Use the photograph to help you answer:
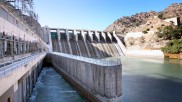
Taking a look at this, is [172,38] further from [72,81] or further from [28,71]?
[28,71]

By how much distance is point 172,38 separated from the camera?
183ft

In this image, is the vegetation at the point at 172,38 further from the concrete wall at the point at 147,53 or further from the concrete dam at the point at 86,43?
the concrete dam at the point at 86,43

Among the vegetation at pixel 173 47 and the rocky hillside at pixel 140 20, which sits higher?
the rocky hillside at pixel 140 20

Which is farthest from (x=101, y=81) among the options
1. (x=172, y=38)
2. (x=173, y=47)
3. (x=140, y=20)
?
(x=140, y=20)

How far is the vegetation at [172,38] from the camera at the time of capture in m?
48.4

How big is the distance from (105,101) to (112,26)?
12361 cm

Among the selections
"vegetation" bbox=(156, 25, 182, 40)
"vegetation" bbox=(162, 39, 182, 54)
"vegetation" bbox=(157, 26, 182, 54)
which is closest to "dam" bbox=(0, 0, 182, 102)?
"vegetation" bbox=(162, 39, 182, 54)

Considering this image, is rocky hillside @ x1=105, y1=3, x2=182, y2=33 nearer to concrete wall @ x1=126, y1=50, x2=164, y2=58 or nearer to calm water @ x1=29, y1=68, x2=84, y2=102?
concrete wall @ x1=126, y1=50, x2=164, y2=58

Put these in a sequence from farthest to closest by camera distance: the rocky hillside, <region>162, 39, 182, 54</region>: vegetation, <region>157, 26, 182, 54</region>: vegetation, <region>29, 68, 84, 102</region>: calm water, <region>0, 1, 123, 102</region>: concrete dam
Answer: the rocky hillside, <region>157, 26, 182, 54</region>: vegetation, <region>162, 39, 182, 54</region>: vegetation, <region>29, 68, 84, 102</region>: calm water, <region>0, 1, 123, 102</region>: concrete dam

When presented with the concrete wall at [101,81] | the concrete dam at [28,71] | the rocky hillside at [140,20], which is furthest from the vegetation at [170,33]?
the concrete wall at [101,81]

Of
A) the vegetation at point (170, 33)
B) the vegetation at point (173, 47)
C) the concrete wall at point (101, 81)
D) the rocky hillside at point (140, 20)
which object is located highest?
the rocky hillside at point (140, 20)

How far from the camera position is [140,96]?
53.4 feet

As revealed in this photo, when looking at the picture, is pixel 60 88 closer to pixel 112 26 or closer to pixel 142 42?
pixel 142 42

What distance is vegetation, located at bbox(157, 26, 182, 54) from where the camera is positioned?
4842cm
